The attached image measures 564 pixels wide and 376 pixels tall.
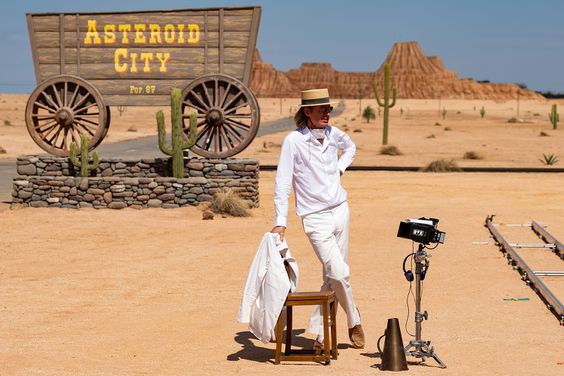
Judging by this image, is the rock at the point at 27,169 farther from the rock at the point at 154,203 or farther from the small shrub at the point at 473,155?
the small shrub at the point at 473,155

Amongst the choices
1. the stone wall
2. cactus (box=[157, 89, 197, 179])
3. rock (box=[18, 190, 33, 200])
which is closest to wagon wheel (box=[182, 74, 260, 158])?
cactus (box=[157, 89, 197, 179])

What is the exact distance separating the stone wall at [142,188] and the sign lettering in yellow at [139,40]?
2286 millimetres

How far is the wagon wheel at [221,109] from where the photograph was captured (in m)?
19.2

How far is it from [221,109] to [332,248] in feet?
39.9

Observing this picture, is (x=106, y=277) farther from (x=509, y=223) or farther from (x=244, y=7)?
(x=244, y=7)

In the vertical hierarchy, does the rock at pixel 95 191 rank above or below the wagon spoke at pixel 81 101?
below

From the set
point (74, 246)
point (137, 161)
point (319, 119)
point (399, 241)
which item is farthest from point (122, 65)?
point (319, 119)

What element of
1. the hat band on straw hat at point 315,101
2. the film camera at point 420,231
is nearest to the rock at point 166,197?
the hat band on straw hat at point 315,101

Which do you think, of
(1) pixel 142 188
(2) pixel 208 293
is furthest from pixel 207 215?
(2) pixel 208 293

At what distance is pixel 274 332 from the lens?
309 inches

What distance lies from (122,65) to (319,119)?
1245 cm

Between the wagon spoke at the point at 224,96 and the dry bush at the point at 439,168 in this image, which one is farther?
the dry bush at the point at 439,168

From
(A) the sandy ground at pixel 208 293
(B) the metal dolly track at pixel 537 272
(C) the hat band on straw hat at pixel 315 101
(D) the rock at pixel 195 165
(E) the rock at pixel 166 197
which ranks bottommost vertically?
(A) the sandy ground at pixel 208 293

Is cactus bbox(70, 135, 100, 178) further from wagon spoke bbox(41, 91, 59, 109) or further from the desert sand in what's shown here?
wagon spoke bbox(41, 91, 59, 109)
